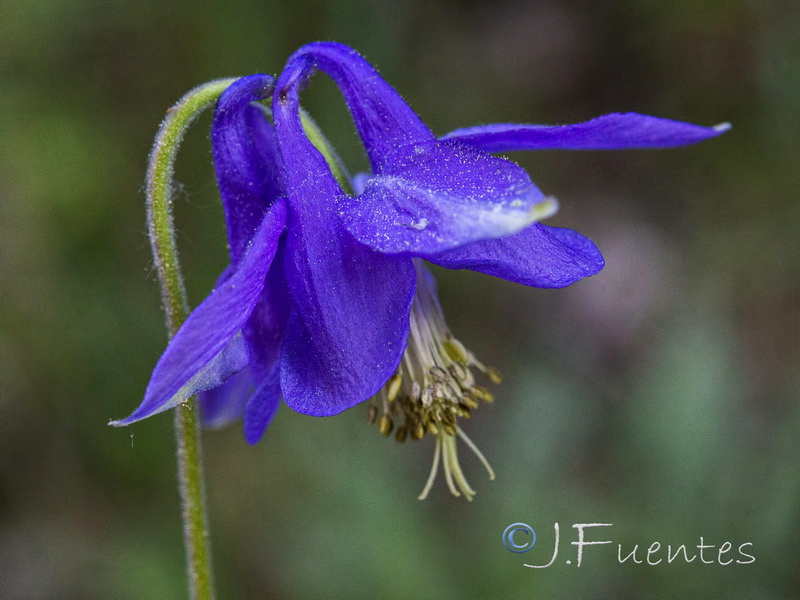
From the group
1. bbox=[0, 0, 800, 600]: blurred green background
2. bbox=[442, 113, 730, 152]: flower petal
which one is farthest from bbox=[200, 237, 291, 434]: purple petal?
bbox=[0, 0, 800, 600]: blurred green background

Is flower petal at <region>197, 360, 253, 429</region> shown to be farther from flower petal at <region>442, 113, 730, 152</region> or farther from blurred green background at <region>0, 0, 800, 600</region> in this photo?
blurred green background at <region>0, 0, 800, 600</region>

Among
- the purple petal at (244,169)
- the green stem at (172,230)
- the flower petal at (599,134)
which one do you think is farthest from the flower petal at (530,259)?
the green stem at (172,230)

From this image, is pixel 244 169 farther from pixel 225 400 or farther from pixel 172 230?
pixel 225 400

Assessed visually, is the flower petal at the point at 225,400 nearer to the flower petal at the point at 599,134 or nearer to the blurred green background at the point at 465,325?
the flower petal at the point at 599,134

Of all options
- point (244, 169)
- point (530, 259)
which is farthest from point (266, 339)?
point (530, 259)

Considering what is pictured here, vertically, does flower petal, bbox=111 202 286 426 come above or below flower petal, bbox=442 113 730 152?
below

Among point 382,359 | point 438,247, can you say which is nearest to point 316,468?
point 382,359
